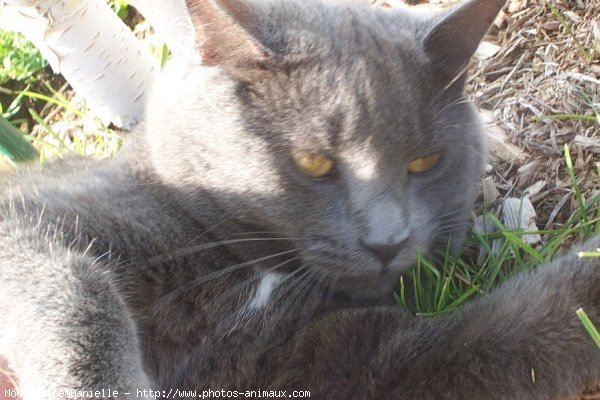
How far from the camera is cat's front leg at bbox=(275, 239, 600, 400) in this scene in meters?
1.46

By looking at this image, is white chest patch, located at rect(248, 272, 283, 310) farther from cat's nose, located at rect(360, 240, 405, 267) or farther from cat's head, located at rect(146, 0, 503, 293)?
cat's nose, located at rect(360, 240, 405, 267)

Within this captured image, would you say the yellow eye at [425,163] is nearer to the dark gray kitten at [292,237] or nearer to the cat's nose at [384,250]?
the dark gray kitten at [292,237]

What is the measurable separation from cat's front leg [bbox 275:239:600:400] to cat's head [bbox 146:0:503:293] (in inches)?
6.3

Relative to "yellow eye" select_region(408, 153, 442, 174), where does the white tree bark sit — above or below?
above

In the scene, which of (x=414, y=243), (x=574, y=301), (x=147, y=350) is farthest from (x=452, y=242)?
(x=147, y=350)

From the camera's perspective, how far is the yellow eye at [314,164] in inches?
60.9

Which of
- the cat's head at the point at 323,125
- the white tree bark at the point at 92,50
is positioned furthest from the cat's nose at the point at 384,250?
the white tree bark at the point at 92,50

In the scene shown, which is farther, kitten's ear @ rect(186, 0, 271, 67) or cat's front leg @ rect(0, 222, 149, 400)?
kitten's ear @ rect(186, 0, 271, 67)

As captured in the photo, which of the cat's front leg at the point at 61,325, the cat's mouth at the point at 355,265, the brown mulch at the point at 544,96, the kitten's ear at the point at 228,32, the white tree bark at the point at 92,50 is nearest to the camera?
the cat's front leg at the point at 61,325

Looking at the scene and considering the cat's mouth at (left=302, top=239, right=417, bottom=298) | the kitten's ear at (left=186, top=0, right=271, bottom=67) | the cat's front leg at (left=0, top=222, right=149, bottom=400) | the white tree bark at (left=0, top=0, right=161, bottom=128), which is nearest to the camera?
the cat's front leg at (left=0, top=222, right=149, bottom=400)

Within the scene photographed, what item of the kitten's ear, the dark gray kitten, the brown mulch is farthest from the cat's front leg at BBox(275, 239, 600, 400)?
the kitten's ear

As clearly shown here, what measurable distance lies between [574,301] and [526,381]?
212 millimetres

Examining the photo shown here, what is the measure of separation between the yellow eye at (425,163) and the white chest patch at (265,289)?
424 millimetres

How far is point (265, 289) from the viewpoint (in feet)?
5.60
